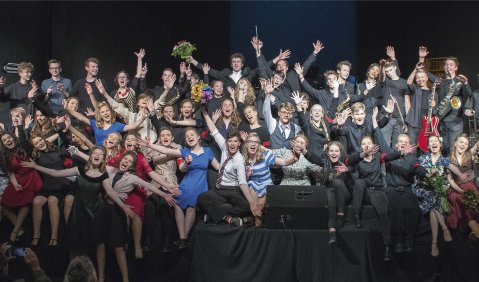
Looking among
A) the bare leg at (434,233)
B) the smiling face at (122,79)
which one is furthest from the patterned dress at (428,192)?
the smiling face at (122,79)

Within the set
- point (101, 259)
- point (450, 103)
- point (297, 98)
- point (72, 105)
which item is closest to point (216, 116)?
point (297, 98)

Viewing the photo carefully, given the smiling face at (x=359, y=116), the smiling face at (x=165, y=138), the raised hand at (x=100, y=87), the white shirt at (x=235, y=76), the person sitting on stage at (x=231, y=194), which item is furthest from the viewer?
the white shirt at (x=235, y=76)

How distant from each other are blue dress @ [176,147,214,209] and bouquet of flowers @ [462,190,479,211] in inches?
114

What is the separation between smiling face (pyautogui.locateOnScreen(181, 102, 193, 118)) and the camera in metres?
8.89

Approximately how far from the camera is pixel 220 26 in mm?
11875

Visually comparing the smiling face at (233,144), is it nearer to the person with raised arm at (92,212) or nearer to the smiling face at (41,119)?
the person with raised arm at (92,212)

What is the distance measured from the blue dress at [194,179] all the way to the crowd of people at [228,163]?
12mm

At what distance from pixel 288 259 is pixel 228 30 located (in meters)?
5.54

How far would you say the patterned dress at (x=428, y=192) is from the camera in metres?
7.75

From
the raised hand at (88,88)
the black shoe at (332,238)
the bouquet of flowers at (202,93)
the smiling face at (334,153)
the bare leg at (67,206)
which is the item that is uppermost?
the raised hand at (88,88)

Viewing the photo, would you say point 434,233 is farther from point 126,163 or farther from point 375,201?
point 126,163

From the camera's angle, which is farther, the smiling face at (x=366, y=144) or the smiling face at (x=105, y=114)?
the smiling face at (x=105, y=114)

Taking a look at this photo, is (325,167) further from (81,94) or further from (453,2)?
(453,2)

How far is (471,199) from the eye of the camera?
24.6 ft
